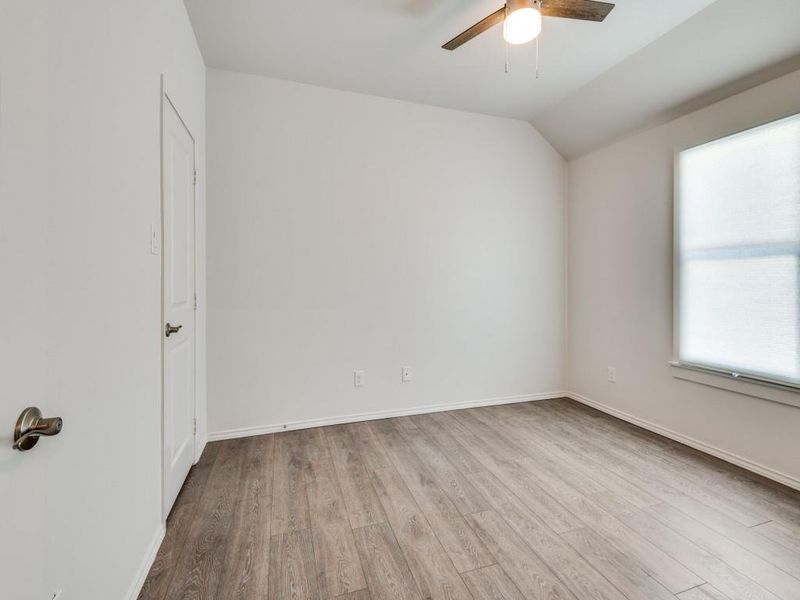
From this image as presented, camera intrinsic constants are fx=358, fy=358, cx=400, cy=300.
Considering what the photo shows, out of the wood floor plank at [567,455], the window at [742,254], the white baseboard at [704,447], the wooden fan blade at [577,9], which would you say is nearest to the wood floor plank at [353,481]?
the wood floor plank at [567,455]

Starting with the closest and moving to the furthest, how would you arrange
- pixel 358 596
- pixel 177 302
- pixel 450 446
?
pixel 358 596, pixel 177 302, pixel 450 446

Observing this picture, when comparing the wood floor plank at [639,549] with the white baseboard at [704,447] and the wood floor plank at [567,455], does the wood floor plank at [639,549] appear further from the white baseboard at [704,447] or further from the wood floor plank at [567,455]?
the white baseboard at [704,447]

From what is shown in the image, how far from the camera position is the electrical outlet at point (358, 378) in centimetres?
303

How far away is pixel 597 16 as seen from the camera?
5.91ft

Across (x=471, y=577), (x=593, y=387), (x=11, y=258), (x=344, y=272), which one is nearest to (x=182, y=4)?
(x=344, y=272)

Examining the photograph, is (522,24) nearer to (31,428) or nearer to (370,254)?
(370,254)

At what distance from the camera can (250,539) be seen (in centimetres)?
163

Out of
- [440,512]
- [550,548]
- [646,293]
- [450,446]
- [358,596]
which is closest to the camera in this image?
[358,596]

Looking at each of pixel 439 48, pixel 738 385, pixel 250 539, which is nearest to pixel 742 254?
pixel 738 385

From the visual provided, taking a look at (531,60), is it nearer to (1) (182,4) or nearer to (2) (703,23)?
(2) (703,23)

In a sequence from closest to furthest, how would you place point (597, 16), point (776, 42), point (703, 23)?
point (597, 16), point (776, 42), point (703, 23)

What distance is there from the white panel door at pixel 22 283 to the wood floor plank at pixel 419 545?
1.19 metres

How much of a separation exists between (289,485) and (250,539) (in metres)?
0.45

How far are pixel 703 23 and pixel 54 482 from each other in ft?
11.7
